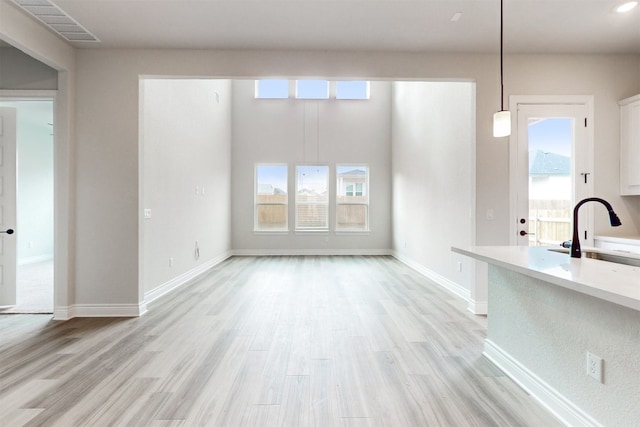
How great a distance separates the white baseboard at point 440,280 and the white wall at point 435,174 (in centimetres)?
4

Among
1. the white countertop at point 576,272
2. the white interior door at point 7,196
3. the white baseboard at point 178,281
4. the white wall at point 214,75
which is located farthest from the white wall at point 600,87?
the white interior door at point 7,196

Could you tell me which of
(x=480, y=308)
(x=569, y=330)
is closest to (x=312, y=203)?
(x=480, y=308)

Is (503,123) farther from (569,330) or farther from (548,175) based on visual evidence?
(548,175)

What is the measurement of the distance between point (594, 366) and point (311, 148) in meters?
7.22

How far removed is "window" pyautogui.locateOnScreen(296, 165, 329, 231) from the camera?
8.42m

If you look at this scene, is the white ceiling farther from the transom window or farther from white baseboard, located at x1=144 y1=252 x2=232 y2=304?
the transom window

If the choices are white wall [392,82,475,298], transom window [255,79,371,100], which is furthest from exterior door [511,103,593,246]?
transom window [255,79,371,100]

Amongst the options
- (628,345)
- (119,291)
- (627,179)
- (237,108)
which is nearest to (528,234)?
(627,179)

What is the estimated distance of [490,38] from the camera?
134 inches

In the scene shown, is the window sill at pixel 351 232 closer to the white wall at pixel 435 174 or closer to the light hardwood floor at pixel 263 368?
the white wall at pixel 435 174

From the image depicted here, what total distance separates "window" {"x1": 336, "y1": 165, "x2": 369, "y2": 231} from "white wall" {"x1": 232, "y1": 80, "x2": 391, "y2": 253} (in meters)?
0.14

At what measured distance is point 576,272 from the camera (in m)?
1.62

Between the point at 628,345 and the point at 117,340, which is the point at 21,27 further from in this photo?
the point at 628,345

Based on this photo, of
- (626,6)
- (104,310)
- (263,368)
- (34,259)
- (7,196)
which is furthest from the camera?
(34,259)
